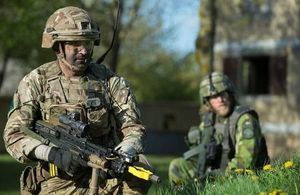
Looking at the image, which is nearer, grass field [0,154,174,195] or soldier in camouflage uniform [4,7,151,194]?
soldier in camouflage uniform [4,7,151,194]

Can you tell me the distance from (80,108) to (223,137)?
11.9ft

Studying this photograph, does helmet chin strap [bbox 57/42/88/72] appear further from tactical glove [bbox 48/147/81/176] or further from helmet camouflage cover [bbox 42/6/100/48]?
tactical glove [bbox 48/147/81/176]

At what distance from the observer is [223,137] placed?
32.0 feet

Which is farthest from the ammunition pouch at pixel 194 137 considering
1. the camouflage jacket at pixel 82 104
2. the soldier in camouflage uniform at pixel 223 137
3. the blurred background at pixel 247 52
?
the blurred background at pixel 247 52

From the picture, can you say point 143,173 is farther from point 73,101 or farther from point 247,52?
point 247,52

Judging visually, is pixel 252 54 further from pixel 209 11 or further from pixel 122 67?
pixel 122 67

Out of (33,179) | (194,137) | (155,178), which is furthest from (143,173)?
(194,137)

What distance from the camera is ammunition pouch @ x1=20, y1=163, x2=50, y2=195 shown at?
6488 mm

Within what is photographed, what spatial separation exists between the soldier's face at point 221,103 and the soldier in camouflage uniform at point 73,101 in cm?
335

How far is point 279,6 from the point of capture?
92.9 feet

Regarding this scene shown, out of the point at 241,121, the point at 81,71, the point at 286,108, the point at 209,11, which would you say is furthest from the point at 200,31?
the point at 81,71

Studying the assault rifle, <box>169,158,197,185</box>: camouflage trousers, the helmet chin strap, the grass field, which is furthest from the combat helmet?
the assault rifle

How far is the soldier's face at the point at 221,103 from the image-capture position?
32.0 ft

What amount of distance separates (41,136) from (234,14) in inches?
911
